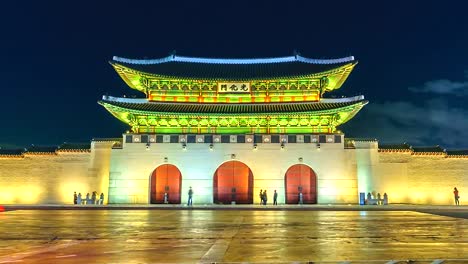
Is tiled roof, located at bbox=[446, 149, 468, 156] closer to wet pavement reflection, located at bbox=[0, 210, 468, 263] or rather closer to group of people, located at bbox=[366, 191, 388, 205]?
group of people, located at bbox=[366, 191, 388, 205]

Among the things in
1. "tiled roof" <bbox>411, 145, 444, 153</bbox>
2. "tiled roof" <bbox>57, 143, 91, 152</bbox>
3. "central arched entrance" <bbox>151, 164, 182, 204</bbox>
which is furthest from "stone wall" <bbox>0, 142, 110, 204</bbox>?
"tiled roof" <bbox>411, 145, 444, 153</bbox>

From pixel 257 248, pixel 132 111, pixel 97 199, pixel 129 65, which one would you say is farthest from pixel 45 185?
pixel 257 248

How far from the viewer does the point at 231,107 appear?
34844mm

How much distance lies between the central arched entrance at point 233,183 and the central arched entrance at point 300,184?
10.8 feet

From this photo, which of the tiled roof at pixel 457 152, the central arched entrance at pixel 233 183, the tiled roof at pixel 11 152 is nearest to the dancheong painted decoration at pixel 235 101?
the central arched entrance at pixel 233 183

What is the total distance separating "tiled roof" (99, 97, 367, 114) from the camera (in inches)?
1328

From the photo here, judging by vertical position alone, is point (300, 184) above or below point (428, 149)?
below

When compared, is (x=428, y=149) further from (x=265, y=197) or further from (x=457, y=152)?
(x=265, y=197)

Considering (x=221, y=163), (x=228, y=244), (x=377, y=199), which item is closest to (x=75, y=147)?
(x=221, y=163)

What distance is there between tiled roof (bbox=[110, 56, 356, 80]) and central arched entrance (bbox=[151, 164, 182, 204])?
332 inches

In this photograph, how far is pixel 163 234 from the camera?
13383 mm

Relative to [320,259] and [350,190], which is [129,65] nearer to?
[350,190]

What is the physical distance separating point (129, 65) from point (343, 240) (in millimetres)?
28850

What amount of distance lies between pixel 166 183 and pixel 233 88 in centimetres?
1032
